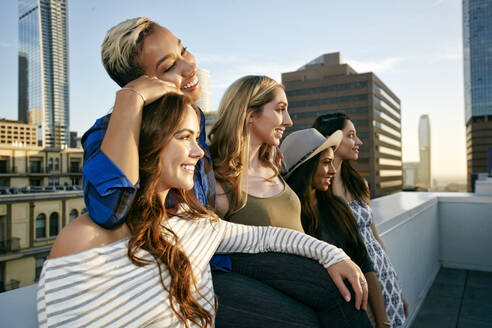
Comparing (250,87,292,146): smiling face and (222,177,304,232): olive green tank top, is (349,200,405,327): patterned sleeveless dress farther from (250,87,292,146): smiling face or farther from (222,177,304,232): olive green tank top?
(250,87,292,146): smiling face

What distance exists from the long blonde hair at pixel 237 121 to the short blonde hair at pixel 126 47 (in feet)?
2.04

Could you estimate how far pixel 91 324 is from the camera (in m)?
0.68

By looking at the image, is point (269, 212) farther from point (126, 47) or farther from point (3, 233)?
point (3, 233)

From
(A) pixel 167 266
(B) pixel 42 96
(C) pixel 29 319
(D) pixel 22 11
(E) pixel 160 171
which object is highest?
(D) pixel 22 11

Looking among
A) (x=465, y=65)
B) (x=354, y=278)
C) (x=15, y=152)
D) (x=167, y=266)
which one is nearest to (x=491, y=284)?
(x=354, y=278)

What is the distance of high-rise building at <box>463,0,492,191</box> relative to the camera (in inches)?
3172

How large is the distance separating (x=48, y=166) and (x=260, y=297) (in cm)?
3161

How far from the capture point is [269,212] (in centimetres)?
144

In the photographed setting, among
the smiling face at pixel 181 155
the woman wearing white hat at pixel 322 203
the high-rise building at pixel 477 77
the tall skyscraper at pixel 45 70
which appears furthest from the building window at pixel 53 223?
the high-rise building at pixel 477 77

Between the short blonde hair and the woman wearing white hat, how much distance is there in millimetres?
1038

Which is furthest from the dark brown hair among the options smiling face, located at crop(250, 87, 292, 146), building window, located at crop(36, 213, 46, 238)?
building window, located at crop(36, 213, 46, 238)

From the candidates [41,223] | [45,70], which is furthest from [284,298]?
[45,70]

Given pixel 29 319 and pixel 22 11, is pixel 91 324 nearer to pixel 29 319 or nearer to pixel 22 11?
pixel 29 319

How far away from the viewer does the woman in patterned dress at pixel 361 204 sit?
1800 millimetres
